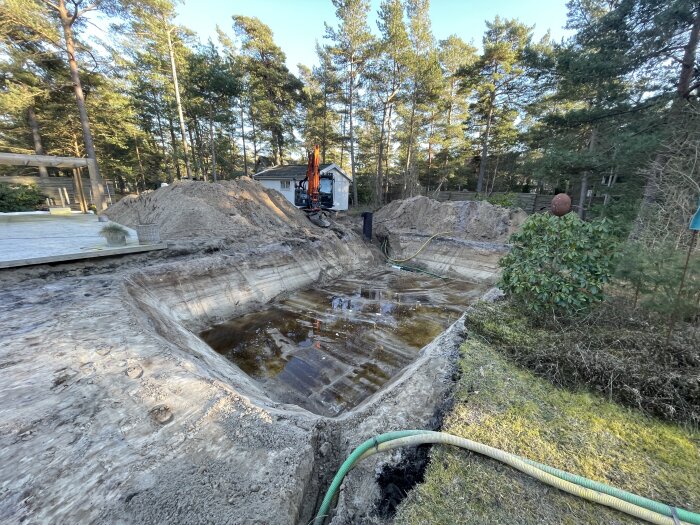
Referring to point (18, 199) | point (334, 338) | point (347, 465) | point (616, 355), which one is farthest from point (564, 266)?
point (18, 199)

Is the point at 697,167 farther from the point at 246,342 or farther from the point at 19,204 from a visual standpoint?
the point at 19,204

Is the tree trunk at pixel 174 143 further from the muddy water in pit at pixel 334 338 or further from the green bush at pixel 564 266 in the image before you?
the green bush at pixel 564 266

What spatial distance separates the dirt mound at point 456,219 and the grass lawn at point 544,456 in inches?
408

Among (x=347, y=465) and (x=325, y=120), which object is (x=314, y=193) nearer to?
(x=347, y=465)

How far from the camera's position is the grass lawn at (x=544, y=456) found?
153 cm

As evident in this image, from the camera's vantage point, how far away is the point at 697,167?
5.06 meters

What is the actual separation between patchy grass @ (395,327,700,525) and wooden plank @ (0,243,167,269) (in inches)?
278

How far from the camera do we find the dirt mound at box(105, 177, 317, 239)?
871cm

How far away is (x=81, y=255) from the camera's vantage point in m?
5.45

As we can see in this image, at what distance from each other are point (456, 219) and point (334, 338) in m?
9.99

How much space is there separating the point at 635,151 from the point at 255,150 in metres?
23.4

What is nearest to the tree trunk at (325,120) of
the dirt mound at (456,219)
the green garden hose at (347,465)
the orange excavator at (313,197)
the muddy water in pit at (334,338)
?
the orange excavator at (313,197)

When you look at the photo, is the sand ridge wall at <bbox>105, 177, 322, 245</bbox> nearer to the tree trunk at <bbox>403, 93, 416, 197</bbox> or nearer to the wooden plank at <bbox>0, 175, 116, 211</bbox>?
the tree trunk at <bbox>403, 93, 416, 197</bbox>

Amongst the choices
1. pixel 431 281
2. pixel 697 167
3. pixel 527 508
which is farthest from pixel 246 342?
pixel 697 167
